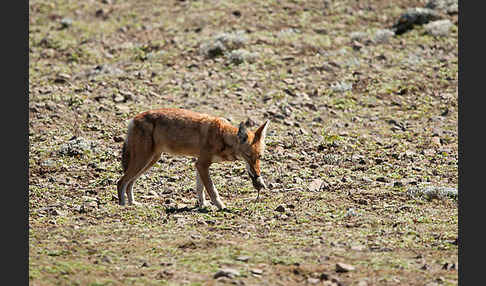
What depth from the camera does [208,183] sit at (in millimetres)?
11430

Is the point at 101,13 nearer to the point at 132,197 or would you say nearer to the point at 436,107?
the point at 436,107

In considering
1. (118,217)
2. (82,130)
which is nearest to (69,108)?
(82,130)

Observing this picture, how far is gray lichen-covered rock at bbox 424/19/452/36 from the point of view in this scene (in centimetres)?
2342

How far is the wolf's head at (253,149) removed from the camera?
11.5 metres

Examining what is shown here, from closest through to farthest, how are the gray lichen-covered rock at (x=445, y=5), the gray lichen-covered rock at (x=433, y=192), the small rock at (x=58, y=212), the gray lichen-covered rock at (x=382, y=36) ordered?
the small rock at (x=58, y=212)
the gray lichen-covered rock at (x=433, y=192)
the gray lichen-covered rock at (x=382, y=36)
the gray lichen-covered rock at (x=445, y=5)

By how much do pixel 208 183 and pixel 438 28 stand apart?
14912mm

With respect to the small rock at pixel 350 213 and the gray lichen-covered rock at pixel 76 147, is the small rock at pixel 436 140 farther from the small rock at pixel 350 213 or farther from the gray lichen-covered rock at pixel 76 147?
the gray lichen-covered rock at pixel 76 147

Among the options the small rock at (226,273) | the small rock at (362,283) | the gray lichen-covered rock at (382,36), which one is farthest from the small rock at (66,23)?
the small rock at (362,283)

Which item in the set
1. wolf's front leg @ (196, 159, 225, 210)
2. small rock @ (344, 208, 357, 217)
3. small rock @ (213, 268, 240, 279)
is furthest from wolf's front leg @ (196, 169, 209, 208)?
small rock @ (213, 268, 240, 279)

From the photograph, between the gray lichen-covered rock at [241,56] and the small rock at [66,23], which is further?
the small rock at [66,23]

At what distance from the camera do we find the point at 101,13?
88.3 ft

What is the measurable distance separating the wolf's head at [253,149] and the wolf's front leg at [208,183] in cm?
65

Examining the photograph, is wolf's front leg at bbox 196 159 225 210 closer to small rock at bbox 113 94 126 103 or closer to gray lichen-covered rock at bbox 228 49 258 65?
small rock at bbox 113 94 126 103

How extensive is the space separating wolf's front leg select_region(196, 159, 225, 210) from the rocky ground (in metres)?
0.28
